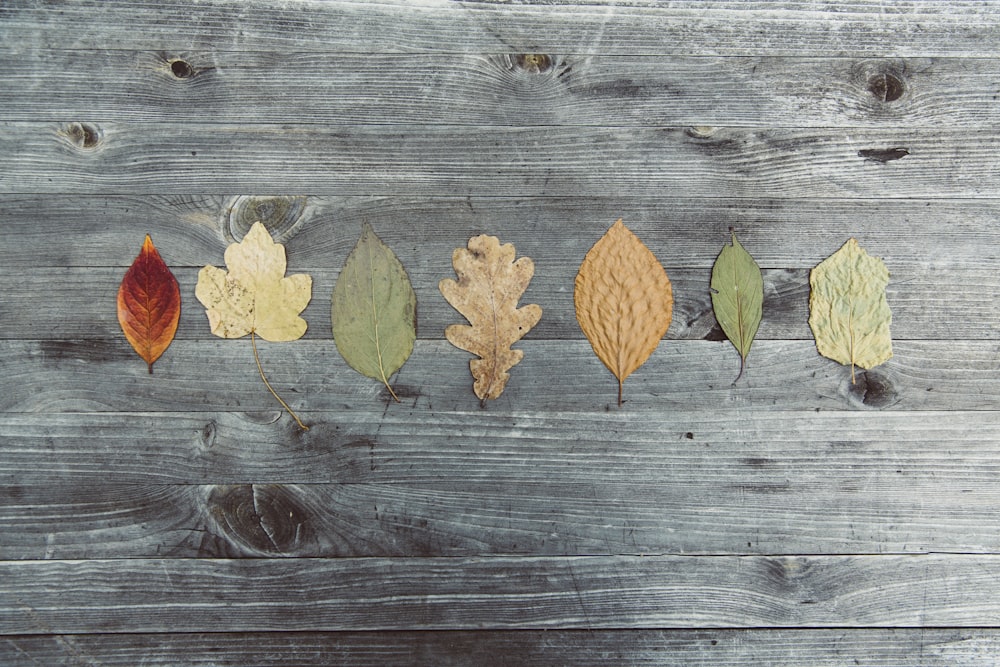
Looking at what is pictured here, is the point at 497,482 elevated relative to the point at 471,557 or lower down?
elevated

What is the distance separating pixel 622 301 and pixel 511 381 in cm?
21

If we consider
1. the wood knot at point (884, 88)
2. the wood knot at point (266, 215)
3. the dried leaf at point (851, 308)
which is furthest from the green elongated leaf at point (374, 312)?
the wood knot at point (884, 88)

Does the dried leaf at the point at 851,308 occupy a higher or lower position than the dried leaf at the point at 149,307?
higher

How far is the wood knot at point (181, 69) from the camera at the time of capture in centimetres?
93

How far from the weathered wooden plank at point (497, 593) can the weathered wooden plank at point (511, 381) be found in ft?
0.78

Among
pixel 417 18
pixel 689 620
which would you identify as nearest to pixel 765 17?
pixel 417 18

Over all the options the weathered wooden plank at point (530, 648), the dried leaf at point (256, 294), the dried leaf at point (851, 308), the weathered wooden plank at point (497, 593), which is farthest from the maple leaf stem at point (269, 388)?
the dried leaf at point (851, 308)

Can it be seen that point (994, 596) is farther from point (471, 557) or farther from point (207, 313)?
point (207, 313)

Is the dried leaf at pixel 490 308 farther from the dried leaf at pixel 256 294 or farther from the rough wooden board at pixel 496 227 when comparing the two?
the dried leaf at pixel 256 294

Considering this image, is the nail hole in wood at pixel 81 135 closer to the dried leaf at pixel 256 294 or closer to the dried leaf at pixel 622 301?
the dried leaf at pixel 256 294

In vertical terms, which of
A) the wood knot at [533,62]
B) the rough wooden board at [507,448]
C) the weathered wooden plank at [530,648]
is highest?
the wood knot at [533,62]

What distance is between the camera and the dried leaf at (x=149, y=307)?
0.90 metres

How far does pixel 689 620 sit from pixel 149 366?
92 cm

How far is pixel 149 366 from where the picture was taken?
90cm
